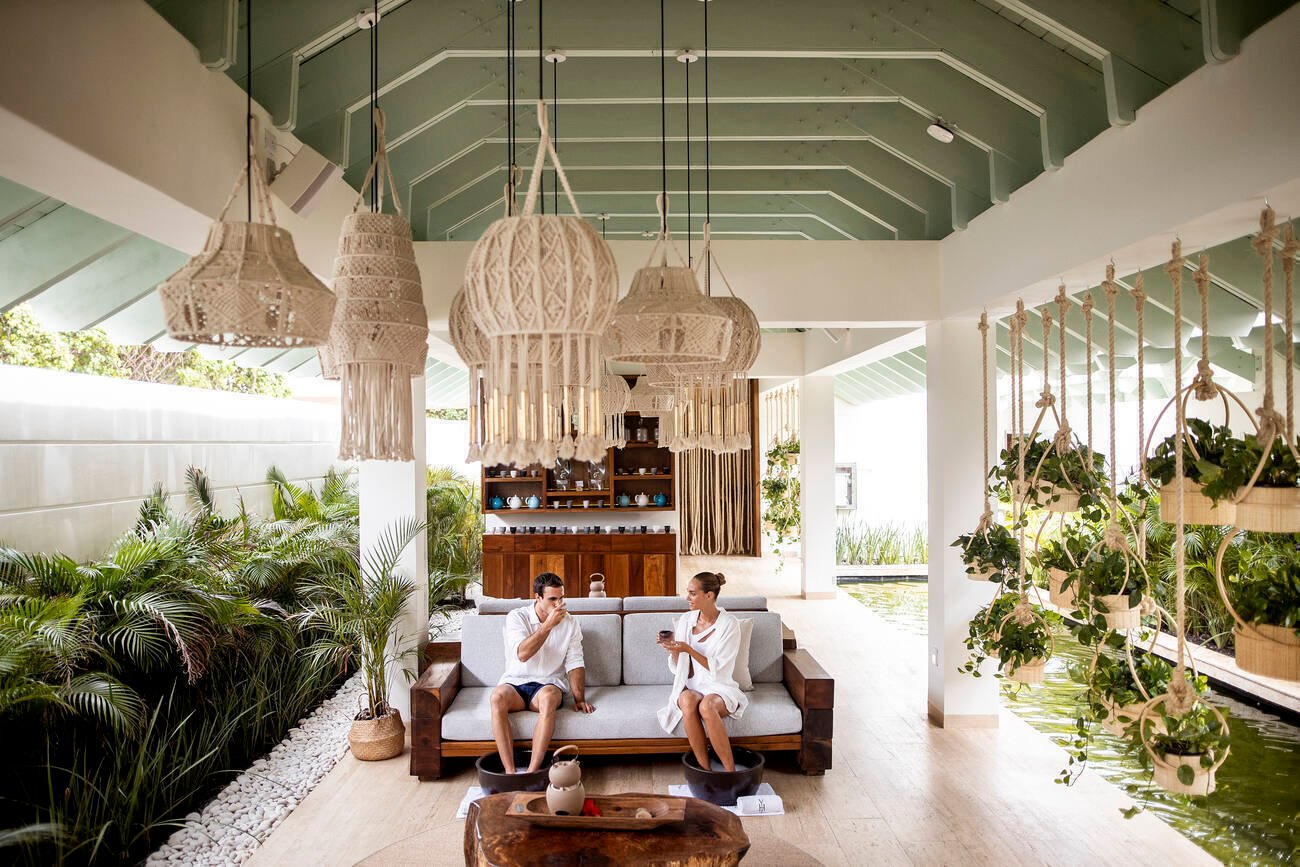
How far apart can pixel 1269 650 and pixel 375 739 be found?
174 inches

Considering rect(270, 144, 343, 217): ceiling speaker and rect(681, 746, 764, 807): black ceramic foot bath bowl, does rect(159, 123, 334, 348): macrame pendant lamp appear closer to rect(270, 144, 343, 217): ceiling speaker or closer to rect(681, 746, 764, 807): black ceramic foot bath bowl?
rect(270, 144, 343, 217): ceiling speaker

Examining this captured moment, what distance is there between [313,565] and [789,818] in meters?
4.17

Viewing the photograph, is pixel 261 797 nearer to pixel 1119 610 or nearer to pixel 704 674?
pixel 704 674

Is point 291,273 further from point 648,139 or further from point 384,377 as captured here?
point 648,139

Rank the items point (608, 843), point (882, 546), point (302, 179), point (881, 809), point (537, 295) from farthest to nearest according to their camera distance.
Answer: point (882, 546) < point (881, 809) < point (302, 179) < point (608, 843) < point (537, 295)

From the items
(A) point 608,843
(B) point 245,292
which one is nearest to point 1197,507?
(A) point 608,843

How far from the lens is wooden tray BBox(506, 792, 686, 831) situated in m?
3.09

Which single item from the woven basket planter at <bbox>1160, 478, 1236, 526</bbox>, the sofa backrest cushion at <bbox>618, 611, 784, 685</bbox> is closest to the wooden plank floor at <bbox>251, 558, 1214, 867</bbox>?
the sofa backrest cushion at <bbox>618, 611, 784, 685</bbox>

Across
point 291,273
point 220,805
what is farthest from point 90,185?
point 220,805

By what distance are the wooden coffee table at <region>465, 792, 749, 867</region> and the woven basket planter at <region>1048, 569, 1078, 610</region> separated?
69.9 inches

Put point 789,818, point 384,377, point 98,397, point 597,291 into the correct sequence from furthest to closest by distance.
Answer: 1. point 98,397
2. point 789,818
3. point 384,377
4. point 597,291

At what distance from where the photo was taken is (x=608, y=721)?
469 centimetres

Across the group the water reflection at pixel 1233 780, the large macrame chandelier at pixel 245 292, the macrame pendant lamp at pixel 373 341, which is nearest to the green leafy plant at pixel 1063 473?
the water reflection at pixel 1233 780

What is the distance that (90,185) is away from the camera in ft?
8.91
